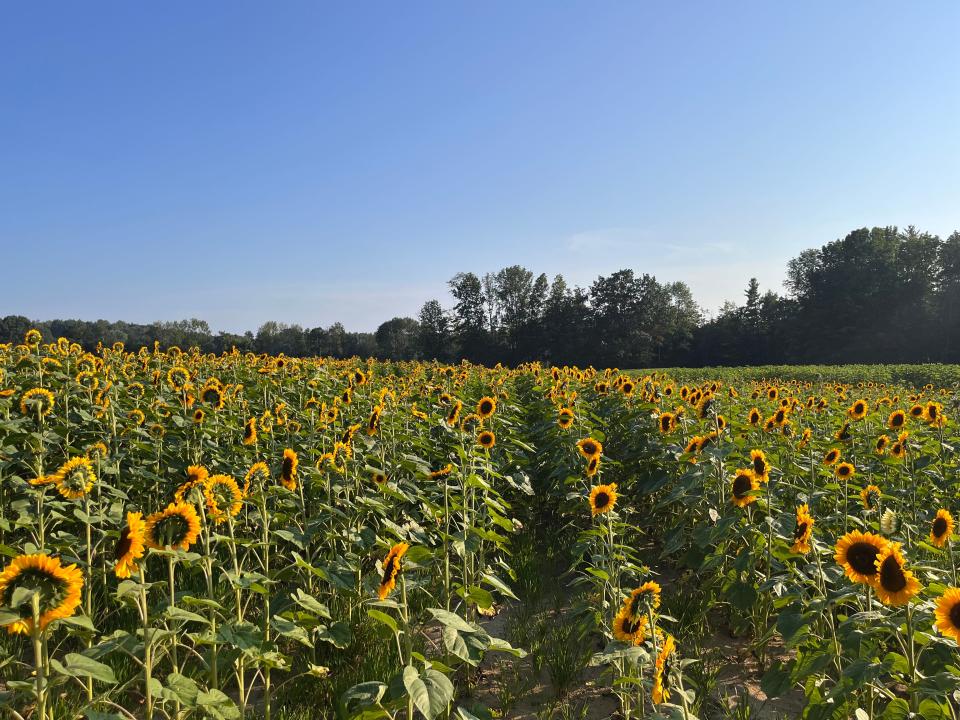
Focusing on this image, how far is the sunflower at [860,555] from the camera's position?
2.17 metres

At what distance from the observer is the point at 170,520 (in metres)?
2.09

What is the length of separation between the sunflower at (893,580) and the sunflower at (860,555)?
2 centimetres

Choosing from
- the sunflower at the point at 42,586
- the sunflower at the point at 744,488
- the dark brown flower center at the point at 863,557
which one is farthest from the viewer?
the sunflower at the point at 744,488

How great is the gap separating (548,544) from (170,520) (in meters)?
4.11

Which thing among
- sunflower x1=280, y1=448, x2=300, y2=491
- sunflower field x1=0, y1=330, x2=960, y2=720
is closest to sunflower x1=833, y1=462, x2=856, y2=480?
sunflower field x1=0, y1=330, x2=960, y2=720

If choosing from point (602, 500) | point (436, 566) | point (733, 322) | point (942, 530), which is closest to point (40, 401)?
point (436, 566)

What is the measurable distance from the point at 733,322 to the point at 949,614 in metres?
68.3

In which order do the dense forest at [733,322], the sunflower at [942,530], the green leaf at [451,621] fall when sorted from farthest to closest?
the dense forest at [733,322] → the sunflower at [942,530] → the green leaf at [451,621]

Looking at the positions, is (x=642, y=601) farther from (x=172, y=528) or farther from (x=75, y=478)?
(x=75, y=478)

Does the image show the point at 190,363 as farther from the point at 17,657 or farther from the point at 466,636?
the point at 466,636

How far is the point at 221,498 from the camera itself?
2.45 meters

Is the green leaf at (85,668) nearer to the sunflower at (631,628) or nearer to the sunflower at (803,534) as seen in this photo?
the sunflower at (631,628)

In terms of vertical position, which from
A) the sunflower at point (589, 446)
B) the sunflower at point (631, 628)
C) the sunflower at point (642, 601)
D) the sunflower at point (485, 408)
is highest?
the sunflower at point (485, 408)

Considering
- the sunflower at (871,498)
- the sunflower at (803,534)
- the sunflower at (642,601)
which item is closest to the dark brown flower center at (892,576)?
the sunflower at (803,534)
